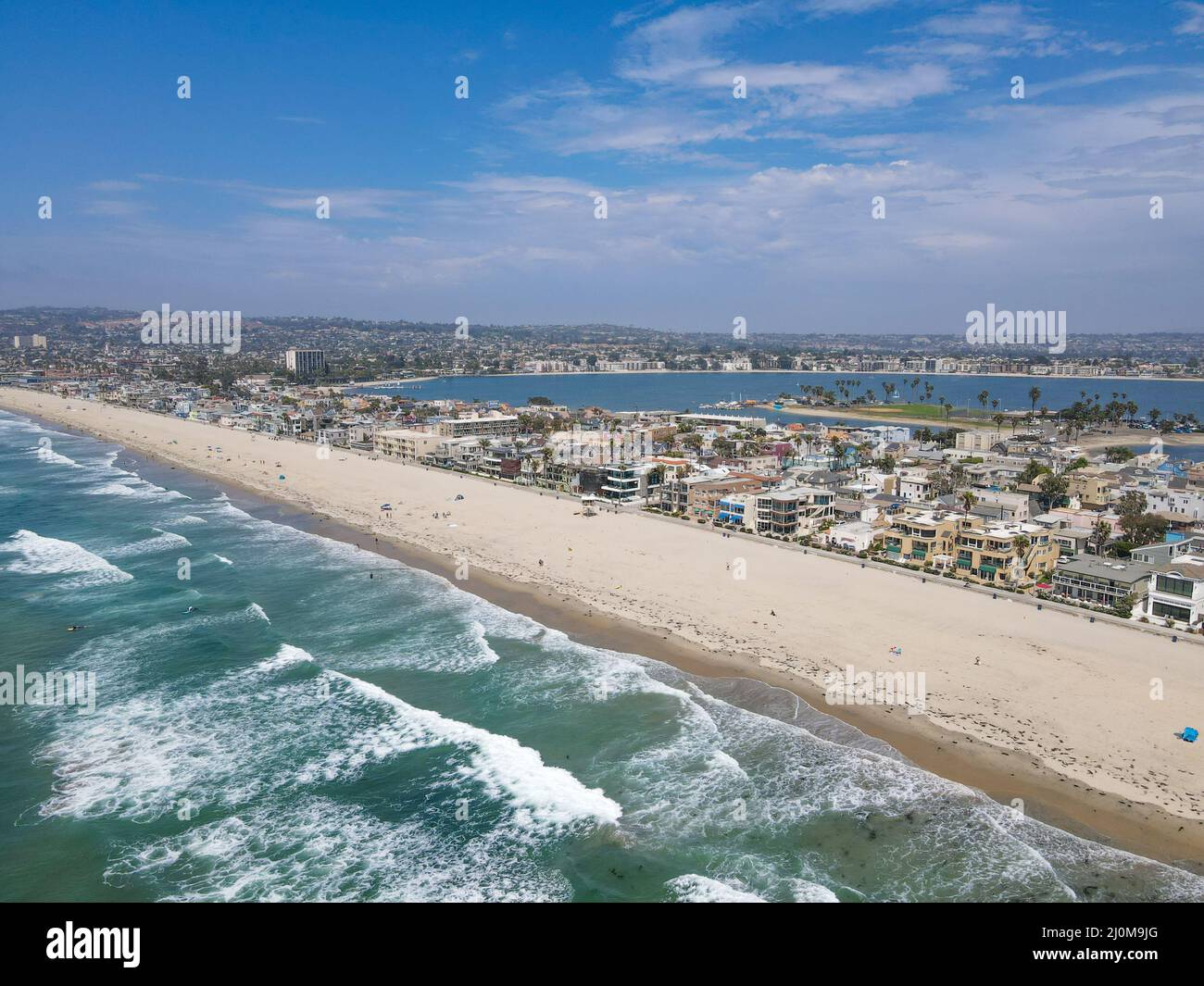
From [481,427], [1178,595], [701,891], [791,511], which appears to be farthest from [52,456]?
[1178,595]

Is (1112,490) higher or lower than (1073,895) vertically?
higher

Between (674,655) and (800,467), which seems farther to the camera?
(800,467)

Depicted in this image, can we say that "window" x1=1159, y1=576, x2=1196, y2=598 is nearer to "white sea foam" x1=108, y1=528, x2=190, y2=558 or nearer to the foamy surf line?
the foamy surf line

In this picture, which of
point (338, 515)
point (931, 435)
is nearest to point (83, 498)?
point (338, 515)

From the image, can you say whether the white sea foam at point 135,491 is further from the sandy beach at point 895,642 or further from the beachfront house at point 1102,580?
the beachfront house at point 1102,580

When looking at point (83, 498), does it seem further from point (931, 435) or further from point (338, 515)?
point (931, 435)

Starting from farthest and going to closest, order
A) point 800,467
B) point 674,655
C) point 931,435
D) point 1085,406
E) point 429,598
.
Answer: point 1085,406 < point 931,435 < point 800,467 < point 429,598 < point 674,655
